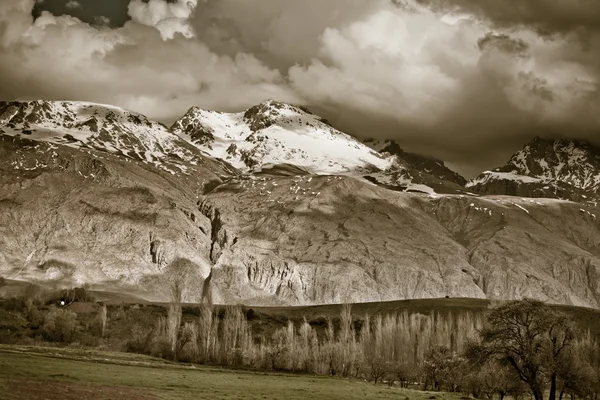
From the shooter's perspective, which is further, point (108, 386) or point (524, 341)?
point (524, 341)

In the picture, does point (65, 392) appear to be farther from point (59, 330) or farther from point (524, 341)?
point (59, 330)

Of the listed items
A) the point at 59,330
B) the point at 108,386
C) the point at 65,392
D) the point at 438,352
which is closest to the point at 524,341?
the point at 108,386

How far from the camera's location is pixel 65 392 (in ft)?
153

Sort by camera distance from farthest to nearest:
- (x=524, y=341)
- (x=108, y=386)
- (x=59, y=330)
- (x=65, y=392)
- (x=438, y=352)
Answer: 1. (x=438, y=352)
2. (x=59, y=330)
3. (x=524, y=341)
4. (x=108, y=386)
5. (x=65, y=392)

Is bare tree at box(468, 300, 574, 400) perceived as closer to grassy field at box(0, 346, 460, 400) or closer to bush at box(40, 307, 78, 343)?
grassy field at box(0, 346, 460, 400)

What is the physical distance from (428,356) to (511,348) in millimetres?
72206

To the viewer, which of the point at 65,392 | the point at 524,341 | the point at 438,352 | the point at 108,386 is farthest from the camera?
the point at 438,352

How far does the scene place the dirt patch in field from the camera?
4403 centimetres

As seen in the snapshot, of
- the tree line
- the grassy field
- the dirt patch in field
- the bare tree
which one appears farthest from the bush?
the bare tree

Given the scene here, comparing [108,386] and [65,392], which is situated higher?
[65,392]

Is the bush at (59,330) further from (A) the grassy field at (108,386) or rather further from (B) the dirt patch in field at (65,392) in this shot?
(B) the dirt patch in field at (65,392)

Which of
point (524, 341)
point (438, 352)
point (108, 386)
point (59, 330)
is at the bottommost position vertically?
point (108, 386)

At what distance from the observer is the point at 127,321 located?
653ft

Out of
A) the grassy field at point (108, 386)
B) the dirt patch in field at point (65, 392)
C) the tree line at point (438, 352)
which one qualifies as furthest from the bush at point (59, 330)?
the dirt patch in field at point (65, 392)
